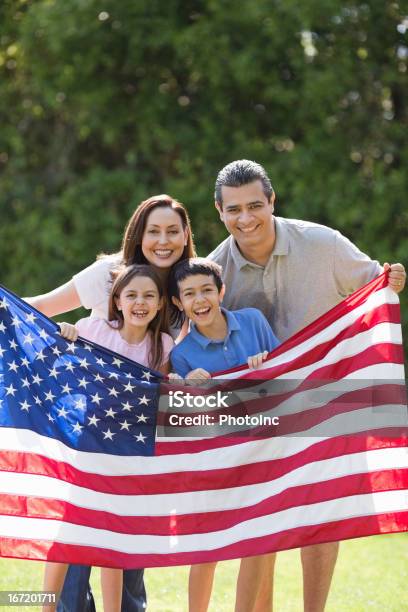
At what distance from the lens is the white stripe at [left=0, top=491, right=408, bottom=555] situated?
4.20m

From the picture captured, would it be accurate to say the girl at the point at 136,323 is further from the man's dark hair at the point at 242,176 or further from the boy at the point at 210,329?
the man's dark hair at the point at 242,176

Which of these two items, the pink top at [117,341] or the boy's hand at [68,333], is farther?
the pink top at [117,341]

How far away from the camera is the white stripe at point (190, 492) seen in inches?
169

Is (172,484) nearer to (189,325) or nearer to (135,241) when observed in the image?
(189,325)

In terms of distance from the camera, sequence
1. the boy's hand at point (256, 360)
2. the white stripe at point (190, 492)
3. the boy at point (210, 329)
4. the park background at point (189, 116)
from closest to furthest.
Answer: the white stripe at point (190, 492)
the boy's hand at point (256, 360)
the boy at point (210, 329)
the park background at point (189, 116)

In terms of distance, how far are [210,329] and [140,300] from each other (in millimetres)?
349

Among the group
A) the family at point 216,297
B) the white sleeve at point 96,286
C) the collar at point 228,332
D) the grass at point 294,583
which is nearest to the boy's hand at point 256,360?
the family at point 216,297

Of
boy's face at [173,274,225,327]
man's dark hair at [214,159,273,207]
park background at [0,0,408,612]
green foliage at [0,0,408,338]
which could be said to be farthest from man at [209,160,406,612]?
park background at [0,0,408,612]

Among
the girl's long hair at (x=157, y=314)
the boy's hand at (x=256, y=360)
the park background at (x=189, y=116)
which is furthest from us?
the park background at (x=189, y=116)

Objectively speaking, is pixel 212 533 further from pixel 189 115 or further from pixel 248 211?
pixel 189 115

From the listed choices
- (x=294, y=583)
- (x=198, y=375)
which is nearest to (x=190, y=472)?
(x=198, y=375)

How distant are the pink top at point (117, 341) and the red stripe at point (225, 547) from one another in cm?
90

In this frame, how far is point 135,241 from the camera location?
481cm

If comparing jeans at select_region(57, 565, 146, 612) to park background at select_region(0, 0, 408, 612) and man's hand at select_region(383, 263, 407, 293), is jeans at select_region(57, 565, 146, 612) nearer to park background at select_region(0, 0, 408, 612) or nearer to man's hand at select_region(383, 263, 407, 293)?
man's hand at select_region(383, 263, 407, 293)
